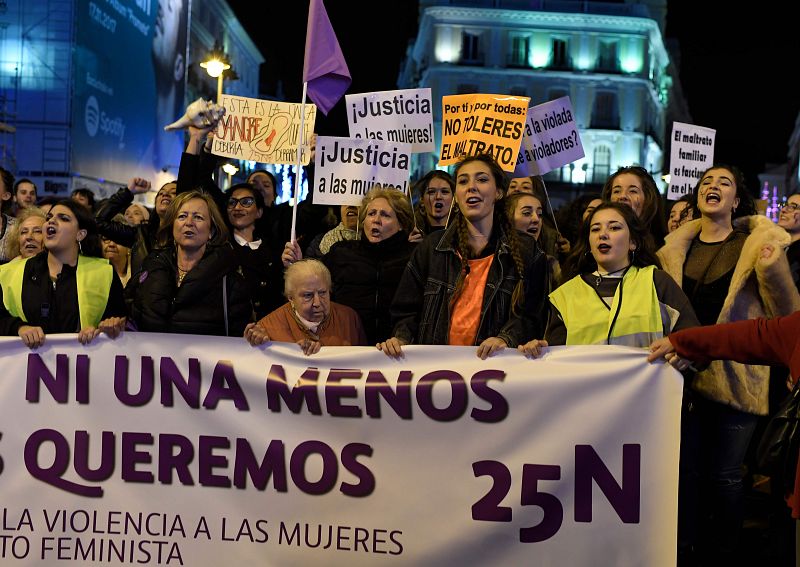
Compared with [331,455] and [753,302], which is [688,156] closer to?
[753,302]

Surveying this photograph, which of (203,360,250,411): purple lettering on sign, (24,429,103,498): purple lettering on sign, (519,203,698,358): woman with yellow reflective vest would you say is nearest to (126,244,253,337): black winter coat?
(203,360,250,411): purple lettering on sign

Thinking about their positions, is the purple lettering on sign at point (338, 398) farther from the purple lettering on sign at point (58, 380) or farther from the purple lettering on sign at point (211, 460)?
the purple lettering on sign at point (58, 380)

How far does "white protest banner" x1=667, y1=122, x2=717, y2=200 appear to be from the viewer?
9055mm

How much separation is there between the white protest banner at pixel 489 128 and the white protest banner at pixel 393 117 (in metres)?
0.62

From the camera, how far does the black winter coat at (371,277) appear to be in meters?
5.93

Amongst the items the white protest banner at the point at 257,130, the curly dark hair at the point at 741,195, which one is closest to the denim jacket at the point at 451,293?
the curly dark hair at the point at 741,195

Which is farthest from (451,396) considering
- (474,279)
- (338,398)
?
(474,279)

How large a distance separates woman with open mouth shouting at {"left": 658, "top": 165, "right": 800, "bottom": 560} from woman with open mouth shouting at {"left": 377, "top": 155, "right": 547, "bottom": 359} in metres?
0.92

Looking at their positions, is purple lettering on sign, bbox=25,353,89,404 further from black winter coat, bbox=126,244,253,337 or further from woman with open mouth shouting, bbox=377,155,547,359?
woman with open mouth shouting, bbox=377,155,547,359

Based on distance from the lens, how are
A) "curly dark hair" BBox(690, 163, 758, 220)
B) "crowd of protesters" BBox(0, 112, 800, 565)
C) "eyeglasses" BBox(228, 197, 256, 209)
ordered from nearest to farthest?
"crowd of protesters" BBox(0, 112, 800, 565) < "curly dark hair" BBox(690, 163, 758, 220) < "eyeglasses" BBox(228, 197, 256, 209)

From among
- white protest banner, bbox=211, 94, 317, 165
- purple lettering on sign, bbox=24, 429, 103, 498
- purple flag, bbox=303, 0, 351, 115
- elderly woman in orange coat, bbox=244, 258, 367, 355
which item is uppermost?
purple flag, bbox=303, 0, 351, 115

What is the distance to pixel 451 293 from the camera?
5.00 meters

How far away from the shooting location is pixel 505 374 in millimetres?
4656

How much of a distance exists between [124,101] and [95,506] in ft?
82.2
